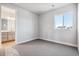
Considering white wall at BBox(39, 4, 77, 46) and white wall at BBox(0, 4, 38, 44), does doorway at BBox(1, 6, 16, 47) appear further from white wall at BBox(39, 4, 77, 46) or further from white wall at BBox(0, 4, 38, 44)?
white wall at BBox(39, 4, 77, 46)

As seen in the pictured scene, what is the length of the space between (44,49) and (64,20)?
0.83m

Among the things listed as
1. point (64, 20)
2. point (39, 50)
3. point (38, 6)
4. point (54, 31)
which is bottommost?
point (39, 50)

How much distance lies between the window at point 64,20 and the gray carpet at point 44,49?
45cm

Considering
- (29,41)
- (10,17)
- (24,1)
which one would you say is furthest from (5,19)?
(29,41)

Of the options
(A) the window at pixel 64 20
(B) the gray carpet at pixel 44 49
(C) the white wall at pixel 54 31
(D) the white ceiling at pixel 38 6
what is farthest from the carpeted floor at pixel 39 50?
(D) the white ceiling at pixel 38 6

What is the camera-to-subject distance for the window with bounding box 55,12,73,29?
4.92ft

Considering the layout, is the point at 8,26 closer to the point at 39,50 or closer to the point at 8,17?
the point at 8,17

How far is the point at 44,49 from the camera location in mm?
1591

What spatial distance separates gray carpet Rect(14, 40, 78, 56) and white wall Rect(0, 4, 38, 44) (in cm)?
15

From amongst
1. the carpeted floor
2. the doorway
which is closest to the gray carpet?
the carpeted floor

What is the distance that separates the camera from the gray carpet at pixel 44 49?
59.6 inches

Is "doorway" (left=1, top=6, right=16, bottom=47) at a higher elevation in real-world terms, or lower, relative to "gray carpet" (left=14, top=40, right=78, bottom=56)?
higher

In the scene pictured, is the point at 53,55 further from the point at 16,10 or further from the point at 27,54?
the point at 16,10

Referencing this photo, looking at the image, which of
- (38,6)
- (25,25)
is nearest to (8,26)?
(25,25)
